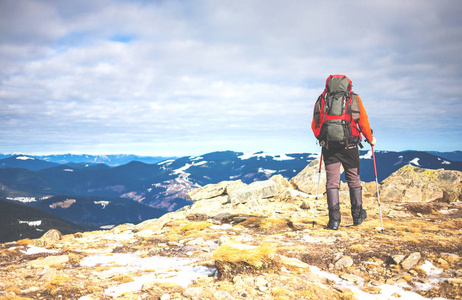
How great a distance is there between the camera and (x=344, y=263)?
5.76 meters

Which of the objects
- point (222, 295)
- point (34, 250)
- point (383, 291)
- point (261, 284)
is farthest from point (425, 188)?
point (34, 250)

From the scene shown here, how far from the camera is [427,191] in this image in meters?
18.2

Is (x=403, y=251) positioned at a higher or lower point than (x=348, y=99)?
lower

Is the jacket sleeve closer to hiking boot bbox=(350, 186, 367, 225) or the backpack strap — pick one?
the backpack strap

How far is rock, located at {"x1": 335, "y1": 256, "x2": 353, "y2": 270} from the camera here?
5688 mm

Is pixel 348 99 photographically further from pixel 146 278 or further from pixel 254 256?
pixel 146 278

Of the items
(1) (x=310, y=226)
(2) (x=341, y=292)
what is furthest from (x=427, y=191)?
(2) (x=341, y=292)

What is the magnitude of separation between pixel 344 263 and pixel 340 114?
4.94m

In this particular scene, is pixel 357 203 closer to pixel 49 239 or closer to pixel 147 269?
pixel 147 269

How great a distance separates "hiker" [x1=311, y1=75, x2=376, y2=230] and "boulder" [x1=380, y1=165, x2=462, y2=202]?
11574 mm

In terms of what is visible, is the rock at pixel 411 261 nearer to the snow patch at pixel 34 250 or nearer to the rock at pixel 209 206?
the snow patch at pixel 34 250

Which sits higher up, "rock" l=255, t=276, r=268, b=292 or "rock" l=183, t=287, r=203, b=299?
"rock" l=255, t=276, r=268, b=292

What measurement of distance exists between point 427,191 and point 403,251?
15.8m

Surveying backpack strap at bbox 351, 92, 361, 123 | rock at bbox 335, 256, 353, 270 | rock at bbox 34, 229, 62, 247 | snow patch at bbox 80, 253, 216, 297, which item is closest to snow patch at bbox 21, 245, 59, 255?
rock at bbox 34, 229, 62, 247
